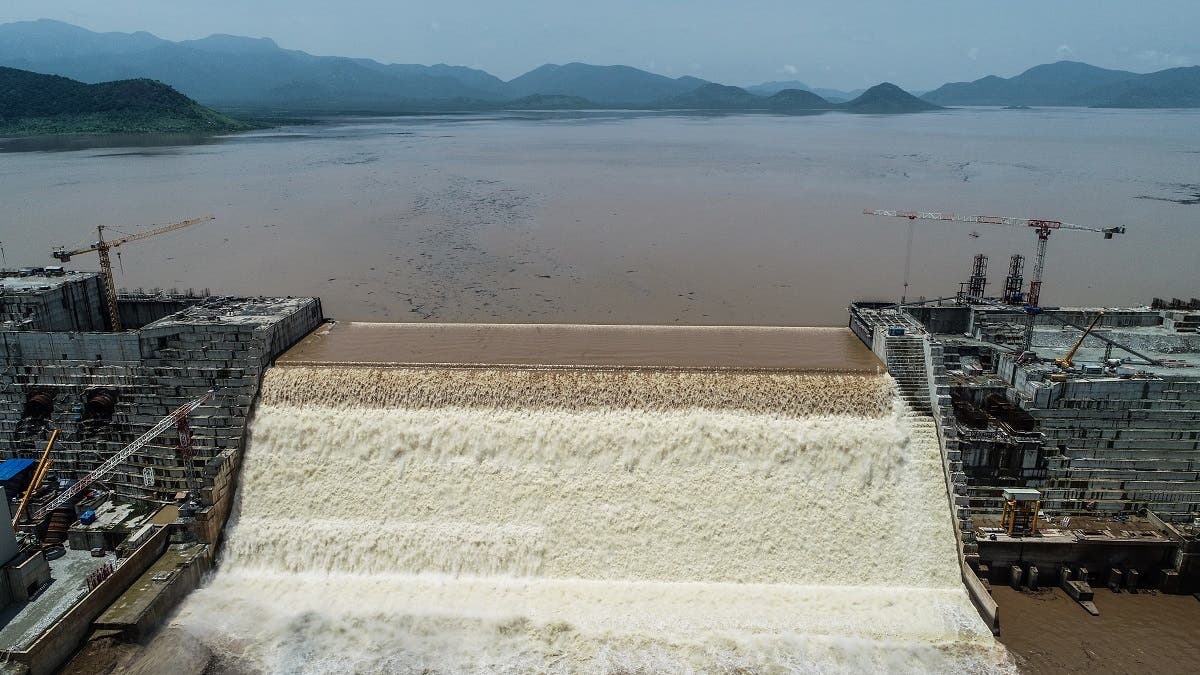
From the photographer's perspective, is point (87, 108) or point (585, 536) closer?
point (585, 536)

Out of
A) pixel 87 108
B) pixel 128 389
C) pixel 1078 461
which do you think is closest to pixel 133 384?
pixel 128 389

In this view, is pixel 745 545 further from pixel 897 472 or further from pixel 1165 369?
pixel 1165 369

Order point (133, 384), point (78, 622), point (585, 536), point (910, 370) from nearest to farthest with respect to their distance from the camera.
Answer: point (78, 622), point (585, 536), point (910, 370), point (133, 384)

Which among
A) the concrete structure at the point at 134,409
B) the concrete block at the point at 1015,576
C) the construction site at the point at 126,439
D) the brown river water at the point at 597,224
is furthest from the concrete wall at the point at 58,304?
the concrete block at the point at 1015,576

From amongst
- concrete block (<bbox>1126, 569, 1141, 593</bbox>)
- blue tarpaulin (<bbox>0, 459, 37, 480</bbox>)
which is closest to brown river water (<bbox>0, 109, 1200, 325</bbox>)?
blue tarpaulin (<bbox>0, 459, 37, 480</bbox>)

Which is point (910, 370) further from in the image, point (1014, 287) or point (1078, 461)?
point (1014, 287)

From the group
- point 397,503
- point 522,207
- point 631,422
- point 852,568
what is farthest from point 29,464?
point 522,207

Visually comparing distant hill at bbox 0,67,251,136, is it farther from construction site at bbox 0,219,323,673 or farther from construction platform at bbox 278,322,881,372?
construction platform at bbox 278,322,881,372
